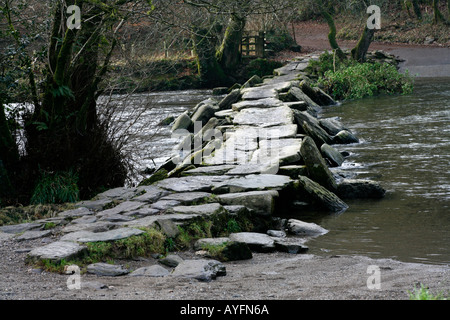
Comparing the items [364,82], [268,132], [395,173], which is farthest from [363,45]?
[395,173]

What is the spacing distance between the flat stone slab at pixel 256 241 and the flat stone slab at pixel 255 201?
2.40ft

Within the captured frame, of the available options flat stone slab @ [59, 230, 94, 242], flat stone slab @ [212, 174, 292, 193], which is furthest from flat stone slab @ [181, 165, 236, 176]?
flat stone slab @ [59, 230, 94, 242]

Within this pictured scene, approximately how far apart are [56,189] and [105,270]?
309 cm

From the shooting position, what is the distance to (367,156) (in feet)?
37.1

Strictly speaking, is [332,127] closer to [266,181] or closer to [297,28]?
[266,181]

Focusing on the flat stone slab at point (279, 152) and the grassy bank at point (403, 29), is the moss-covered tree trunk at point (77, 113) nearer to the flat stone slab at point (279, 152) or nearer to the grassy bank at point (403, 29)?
the flat stone slab at point (279, 152)

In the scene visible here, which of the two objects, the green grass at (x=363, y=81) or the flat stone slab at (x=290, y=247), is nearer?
the flat stone slab at (x=290, y=247)

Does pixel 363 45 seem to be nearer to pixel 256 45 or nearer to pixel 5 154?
pixel 256 45

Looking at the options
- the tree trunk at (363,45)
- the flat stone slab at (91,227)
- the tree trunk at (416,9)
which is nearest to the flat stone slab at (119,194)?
the flat stone slab at (91,227)

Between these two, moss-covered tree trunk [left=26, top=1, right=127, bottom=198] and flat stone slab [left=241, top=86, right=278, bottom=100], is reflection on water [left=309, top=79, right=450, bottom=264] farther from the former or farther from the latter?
moss-covered tree trunk [left=26, top=1, right=127, bottom=198]

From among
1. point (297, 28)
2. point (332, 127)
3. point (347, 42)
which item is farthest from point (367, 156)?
point (297, 28)

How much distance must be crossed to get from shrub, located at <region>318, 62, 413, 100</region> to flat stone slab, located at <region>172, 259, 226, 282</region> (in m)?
16.3

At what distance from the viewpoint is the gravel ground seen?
154 inches

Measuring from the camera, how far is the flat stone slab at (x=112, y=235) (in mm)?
5336
